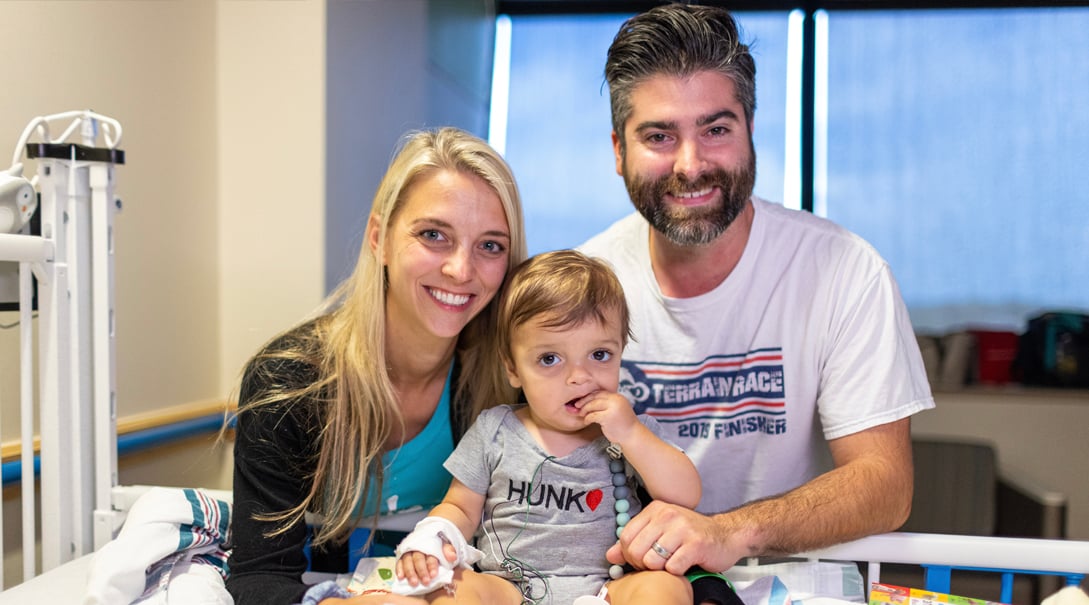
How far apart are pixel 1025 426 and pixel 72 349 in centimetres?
336

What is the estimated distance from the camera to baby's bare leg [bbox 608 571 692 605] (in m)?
1.11

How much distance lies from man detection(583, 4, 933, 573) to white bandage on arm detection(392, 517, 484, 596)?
0.56m

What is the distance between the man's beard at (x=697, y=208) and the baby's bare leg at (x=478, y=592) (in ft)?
2.37

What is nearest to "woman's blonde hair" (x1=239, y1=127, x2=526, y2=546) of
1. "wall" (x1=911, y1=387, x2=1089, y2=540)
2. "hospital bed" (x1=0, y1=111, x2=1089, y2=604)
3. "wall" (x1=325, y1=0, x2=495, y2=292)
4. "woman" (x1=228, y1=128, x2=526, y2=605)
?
"woman" (x1=228, y1=128, x2=526, y2=605)

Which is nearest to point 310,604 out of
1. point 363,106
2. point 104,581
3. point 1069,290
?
point 104,581

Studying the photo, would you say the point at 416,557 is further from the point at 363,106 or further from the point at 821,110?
the point at 821,110

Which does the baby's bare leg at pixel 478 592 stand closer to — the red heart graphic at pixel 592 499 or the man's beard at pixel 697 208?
the red heart graphic at pixel 592 499

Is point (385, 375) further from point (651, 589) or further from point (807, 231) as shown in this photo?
point (807, 231)

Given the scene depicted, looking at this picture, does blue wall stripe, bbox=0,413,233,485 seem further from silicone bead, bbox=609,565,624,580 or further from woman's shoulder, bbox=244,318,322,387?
silicone bead, bbox=609,565,624,580

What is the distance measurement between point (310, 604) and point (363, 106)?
1.94 m

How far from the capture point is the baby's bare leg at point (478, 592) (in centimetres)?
114

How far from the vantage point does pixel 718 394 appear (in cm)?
163

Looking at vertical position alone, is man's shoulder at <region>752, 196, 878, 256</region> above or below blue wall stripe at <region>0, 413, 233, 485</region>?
above

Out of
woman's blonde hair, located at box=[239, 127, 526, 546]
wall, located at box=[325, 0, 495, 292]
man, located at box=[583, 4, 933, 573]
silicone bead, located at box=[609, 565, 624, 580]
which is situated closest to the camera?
silicone bead, located at box=[609, 565, 624, 580]
